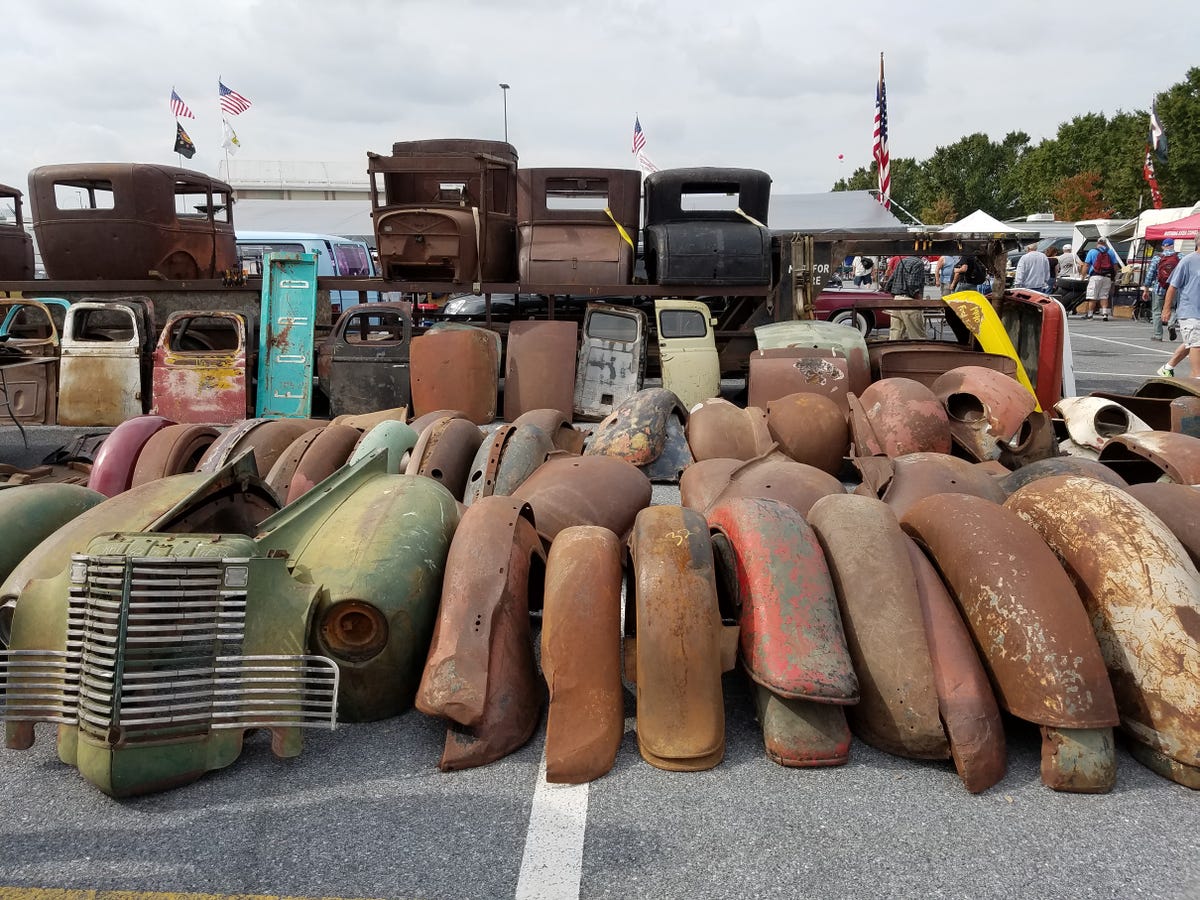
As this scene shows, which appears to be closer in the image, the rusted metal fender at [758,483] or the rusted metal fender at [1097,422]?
the rusted metal fender at [758,483]

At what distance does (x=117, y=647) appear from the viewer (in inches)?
95.9

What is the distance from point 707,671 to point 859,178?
98045 millimetres

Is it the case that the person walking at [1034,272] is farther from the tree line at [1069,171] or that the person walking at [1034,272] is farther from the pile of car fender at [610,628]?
the tree line at [1069,171]

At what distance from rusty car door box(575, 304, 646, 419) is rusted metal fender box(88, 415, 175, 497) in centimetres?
451

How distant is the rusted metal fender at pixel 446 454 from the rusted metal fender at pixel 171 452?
131cm

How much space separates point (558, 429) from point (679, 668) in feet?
10.1

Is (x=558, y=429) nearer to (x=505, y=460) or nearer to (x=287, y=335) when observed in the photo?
(x=505, y=460)

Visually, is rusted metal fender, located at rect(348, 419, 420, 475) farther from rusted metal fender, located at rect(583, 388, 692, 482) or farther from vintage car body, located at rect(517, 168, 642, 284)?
vintage car body, located at rect(517, 168, 642, 284)

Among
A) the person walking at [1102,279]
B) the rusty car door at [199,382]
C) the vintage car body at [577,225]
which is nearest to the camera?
the rusty car door at [199,382]

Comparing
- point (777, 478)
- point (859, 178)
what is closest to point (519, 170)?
point (777, 478)

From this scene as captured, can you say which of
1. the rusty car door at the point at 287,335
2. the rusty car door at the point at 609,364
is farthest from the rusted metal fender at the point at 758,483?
the rusty car door at the point at 287,335

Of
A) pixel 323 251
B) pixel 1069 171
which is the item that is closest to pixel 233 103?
pixel 323 251

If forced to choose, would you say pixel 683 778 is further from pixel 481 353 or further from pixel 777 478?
pixel 481 353

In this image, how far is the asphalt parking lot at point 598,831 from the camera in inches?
88.0
